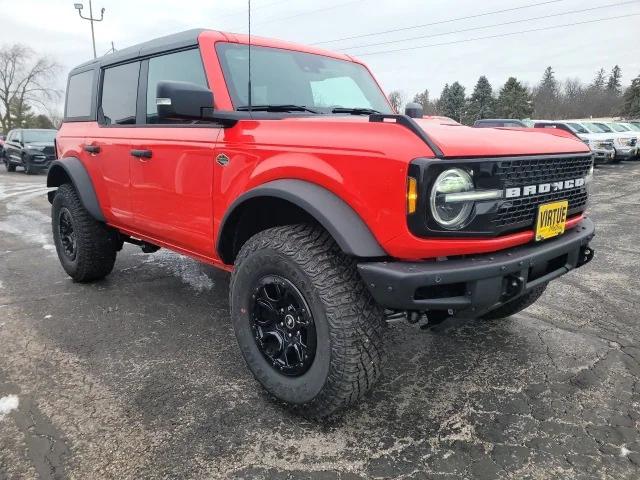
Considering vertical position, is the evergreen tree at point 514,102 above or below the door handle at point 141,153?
above

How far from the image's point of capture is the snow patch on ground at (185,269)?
4422mm

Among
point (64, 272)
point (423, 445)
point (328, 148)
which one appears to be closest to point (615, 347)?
point (423, 445)

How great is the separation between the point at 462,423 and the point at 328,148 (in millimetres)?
1459

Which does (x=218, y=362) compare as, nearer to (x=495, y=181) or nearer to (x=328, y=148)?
(x=328, y=148)

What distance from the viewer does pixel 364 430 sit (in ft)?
7.52

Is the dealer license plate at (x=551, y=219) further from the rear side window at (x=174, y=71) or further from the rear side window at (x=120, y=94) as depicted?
the rear side window at (x=120, y=94)

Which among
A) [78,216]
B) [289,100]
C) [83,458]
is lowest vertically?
[83,458]

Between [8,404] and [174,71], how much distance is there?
7.10 feet

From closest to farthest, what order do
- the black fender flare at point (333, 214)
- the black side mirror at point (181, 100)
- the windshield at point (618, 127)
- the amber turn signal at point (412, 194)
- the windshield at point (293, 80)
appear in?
the amber turn signal at point (412, 194) → the black fender flare at point (333, 214) → the black side mirror at point (181, 100) → the windshield at point (293, 80) → the windshield at point (618, 127)

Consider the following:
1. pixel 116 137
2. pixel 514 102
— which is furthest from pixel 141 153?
pixel 514 102

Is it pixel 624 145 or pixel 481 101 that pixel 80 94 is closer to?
pixel 624 145

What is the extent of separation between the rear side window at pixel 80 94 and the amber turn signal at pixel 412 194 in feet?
11.2

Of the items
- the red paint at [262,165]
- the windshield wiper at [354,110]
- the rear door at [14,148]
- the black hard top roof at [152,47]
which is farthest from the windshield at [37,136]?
the windshield wiper at [354,110]

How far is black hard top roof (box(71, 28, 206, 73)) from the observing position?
306 centimetres
